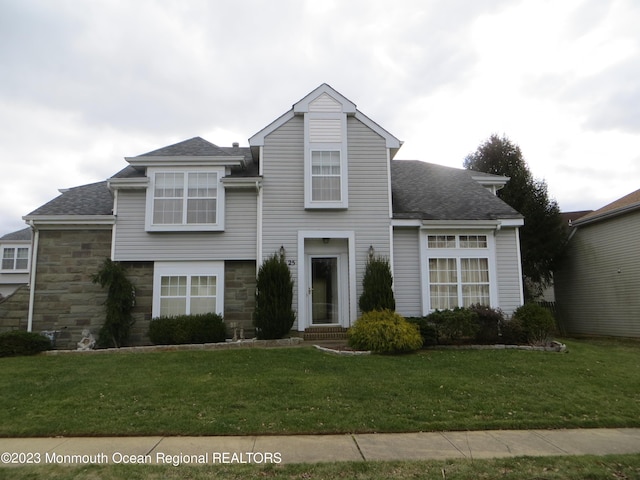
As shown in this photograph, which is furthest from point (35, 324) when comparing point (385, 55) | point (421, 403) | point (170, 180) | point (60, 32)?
point (385, 55)

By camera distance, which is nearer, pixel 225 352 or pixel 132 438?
pixel 132 438

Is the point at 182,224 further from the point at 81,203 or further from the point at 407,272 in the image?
the point at 407,272

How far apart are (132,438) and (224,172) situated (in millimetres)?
9597

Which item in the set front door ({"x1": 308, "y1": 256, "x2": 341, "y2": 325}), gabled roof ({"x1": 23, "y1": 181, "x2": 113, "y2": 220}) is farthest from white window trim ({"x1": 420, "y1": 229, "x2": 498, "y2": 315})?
gabled roof ({"x1": 23, "y1": 181, "x2": 113, "y2": 220})

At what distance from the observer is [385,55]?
12.2m

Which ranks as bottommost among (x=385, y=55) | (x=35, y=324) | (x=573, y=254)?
(x=35, y=324)

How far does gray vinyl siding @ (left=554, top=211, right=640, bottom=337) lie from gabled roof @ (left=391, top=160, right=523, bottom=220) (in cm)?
656

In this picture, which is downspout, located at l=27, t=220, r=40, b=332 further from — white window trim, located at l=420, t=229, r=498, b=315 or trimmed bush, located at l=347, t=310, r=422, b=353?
white window trim, located at l=420, t=229, r=498, b=315

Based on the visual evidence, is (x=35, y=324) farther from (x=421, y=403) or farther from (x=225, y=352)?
(x=421, y=403)

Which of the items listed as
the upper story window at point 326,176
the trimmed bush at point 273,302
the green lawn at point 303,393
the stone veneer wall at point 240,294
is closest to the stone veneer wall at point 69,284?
the green lawn at point 303,393

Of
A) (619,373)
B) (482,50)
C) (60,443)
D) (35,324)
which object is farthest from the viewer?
(35,324)

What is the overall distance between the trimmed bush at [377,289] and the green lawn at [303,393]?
2604 mm

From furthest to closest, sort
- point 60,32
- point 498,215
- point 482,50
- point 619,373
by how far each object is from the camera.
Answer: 1. point 498,215
2. point 482,50
3. point 60,32
4. point 619,373

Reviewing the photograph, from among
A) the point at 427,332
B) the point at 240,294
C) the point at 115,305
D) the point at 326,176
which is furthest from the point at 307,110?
the point at 115,305
